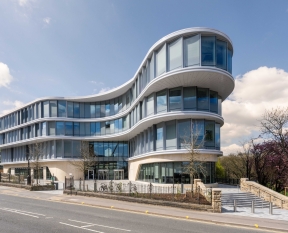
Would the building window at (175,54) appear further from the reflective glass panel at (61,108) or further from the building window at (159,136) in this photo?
the reflective glass panel at (61,108)

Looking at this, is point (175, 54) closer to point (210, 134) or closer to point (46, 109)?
point (210, 134)

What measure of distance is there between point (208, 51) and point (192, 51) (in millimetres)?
1558

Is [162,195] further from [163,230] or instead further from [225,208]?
[163,230]

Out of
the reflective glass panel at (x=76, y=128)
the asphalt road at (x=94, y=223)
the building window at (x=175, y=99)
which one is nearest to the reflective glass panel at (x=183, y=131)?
the building window at (x=175, y=99)

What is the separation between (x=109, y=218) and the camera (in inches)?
565

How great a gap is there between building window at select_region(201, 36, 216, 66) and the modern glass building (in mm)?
47

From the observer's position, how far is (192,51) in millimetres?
24812

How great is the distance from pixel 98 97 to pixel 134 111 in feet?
38.7

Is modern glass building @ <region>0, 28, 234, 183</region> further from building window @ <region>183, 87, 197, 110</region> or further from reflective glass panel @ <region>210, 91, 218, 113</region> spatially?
reflective glass panel @ <region>210, 91, 218, 113</region>

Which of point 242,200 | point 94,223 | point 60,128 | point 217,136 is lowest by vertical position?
point 242,200

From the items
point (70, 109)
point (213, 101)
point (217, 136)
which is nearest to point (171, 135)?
point (217, 136)

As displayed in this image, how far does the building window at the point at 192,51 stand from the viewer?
24.5 m

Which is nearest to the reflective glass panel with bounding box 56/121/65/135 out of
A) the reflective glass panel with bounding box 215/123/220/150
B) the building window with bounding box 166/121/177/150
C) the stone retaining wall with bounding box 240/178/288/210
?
the building window with bounding box 166/121/177/150

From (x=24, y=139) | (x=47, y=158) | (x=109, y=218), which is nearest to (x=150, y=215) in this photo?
(x=109, y=218)
